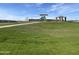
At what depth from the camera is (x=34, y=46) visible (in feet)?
11.2

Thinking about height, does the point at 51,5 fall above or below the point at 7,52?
above

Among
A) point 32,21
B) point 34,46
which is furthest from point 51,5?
point 34,46

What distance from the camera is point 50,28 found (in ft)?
11.6

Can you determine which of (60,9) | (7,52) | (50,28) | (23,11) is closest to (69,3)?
(60,9)

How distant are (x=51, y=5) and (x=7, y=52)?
0.95 metres

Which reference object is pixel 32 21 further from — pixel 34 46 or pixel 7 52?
pixel 7 52

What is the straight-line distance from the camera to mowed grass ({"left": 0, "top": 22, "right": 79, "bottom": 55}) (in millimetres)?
3387

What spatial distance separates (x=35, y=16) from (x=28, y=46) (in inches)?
18.4

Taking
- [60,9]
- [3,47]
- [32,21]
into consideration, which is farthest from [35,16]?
[3,47]

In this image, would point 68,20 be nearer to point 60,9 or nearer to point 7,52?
point 60,9

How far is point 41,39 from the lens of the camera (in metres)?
3.47

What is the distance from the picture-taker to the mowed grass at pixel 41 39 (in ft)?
11.1

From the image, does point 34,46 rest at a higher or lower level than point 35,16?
lower
